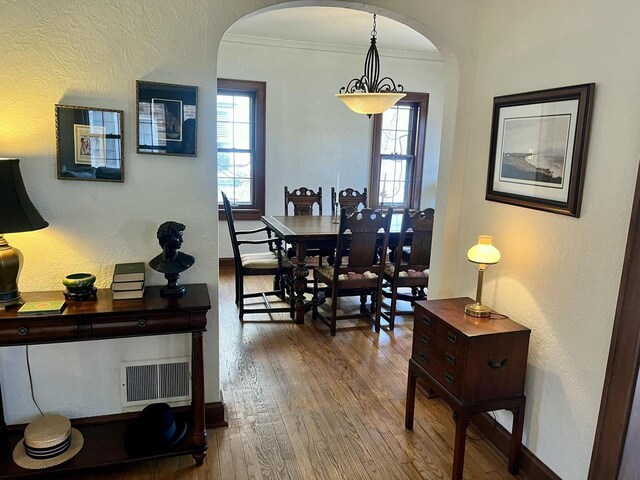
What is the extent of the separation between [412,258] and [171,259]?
2468 mm

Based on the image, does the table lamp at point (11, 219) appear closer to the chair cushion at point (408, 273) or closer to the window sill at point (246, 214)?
the chair cushion at point (408, 273)

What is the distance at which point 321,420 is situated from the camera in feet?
8.84

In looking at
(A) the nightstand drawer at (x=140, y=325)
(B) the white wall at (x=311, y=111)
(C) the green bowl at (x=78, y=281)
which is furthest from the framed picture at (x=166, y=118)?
(B) the white wall at (x=311, y=111)

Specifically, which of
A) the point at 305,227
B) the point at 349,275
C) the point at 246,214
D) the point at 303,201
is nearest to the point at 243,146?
the point at 246,214

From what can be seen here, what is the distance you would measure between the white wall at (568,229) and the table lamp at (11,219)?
231 centimetres

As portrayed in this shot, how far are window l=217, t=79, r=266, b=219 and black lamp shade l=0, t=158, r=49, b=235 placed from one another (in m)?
3.61

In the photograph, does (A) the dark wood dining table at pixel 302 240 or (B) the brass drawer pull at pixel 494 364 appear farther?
(A) the dark wood dining table at pixel 302 240

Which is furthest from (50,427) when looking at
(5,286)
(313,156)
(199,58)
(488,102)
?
(313,156)

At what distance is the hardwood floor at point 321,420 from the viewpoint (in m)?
2.28

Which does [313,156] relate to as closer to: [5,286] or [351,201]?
[351,201]

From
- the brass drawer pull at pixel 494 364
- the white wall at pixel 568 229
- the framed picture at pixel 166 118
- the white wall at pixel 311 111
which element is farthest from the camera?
the white wall at pixel 311 111

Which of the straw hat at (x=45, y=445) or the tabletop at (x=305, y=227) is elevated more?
the tabletop at (x=305, y=227)

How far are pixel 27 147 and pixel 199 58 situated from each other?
925mm

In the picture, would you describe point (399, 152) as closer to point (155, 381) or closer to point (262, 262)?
point (262, 262)
